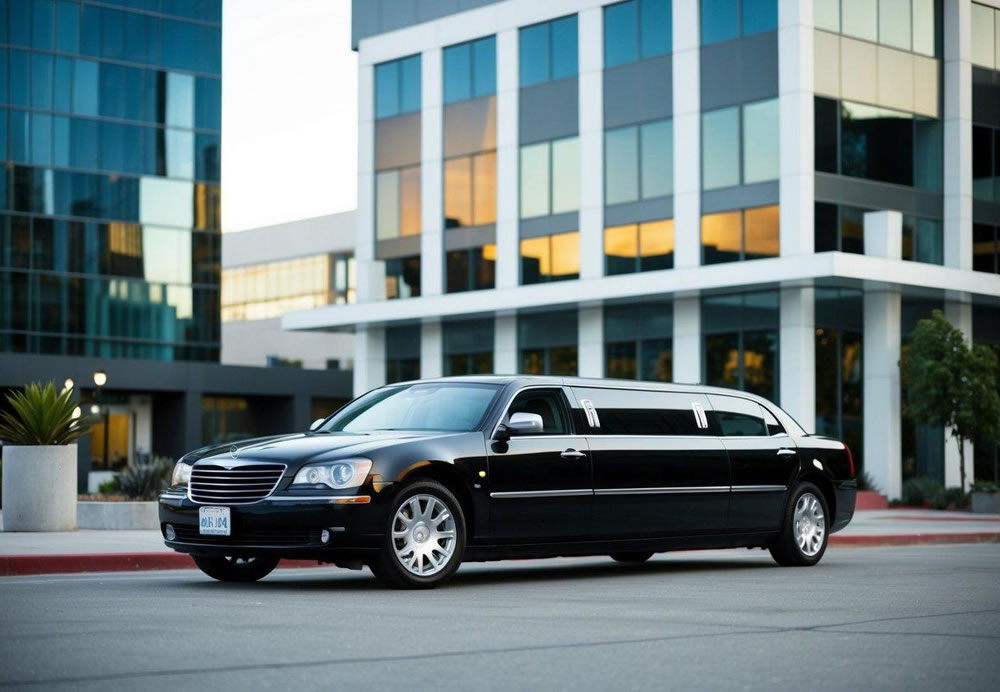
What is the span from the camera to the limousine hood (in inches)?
433

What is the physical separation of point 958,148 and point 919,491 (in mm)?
9003

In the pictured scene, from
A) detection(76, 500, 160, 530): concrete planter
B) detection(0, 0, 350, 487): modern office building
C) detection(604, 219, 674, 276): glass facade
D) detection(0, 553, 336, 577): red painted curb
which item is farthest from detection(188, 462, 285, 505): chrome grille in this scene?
detection(0, 0, 350, 487): modern office building

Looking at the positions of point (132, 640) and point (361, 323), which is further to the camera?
point (361, 323)

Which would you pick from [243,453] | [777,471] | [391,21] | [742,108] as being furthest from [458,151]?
[243,453]

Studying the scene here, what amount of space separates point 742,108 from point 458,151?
10234 mm

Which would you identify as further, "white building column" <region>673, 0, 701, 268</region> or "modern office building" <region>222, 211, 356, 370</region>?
"modern office building" <region>222, 211, 356, 370</region>

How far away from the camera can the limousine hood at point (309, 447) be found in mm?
10992

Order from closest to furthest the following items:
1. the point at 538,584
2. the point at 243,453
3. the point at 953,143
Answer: the point at 243,453 < the point at 538,584 < the point at 953,143

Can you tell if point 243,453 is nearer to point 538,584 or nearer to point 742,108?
point 538,584

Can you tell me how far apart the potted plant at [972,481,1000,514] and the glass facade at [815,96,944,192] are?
27.4 ft

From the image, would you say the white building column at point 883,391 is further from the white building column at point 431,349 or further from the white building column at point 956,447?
the white building column at point 431,349

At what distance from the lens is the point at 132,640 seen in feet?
24.7

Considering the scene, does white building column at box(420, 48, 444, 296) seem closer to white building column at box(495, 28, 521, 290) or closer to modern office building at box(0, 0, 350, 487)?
white building column at box(495, 28, 521, 290)

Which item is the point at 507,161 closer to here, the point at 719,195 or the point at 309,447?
the point at 719,195
